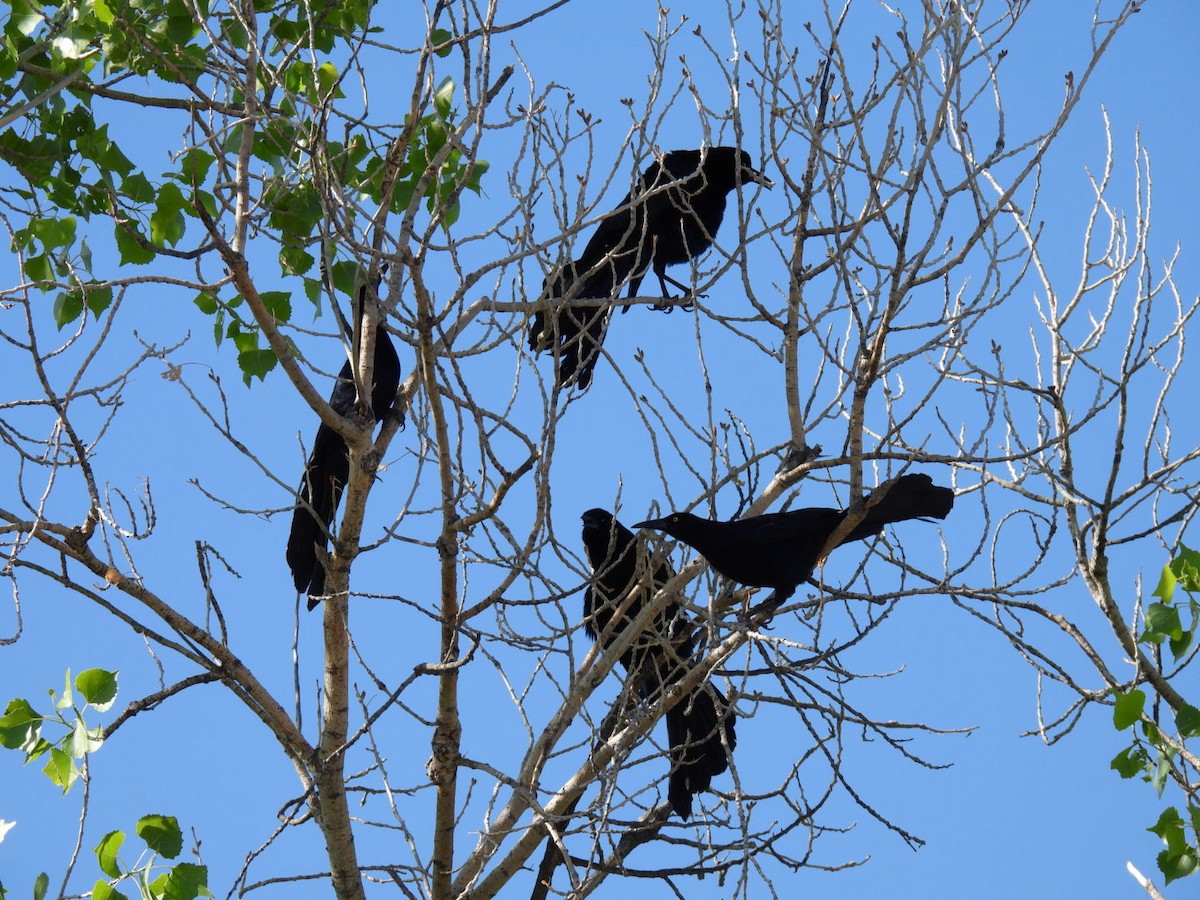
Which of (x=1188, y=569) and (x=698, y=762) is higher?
(x=698, y=762)

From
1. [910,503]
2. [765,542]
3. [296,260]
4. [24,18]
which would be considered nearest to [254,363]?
[296,260]

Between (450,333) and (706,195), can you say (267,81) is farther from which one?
(706,195)

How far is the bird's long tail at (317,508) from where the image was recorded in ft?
15.7

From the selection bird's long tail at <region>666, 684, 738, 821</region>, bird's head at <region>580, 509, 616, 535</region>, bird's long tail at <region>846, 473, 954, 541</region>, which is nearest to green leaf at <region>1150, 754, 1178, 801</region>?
bird's long tail at <region>846, 473, 954, 541</region>

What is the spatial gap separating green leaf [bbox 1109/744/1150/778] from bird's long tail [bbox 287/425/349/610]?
8.86 feet

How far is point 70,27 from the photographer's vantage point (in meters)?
3.89

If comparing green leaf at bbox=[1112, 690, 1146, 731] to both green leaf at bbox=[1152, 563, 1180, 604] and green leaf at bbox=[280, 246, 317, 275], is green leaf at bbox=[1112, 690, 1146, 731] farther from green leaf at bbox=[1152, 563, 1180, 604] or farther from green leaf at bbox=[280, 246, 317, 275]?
green leaf at bbox=[280, 246, 317, 275]

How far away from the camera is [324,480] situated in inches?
197

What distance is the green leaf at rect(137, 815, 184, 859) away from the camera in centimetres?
312

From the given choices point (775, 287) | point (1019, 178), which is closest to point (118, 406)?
point (775, 287)

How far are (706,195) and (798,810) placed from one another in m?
3.28

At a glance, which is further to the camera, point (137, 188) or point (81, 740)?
point (137, 188)

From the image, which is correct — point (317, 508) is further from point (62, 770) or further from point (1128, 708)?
point (1128, 708)

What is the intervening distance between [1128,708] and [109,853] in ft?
8.12
